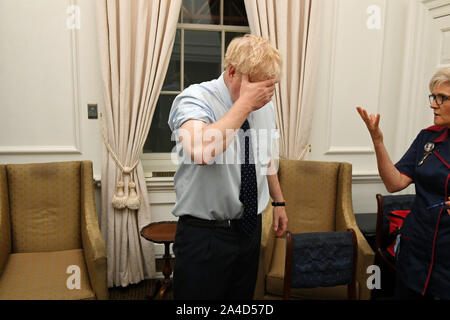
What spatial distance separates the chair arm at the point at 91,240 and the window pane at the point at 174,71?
1.04 m

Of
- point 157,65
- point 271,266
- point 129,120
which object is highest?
point 157,65

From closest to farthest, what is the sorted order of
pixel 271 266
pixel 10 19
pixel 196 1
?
pixel 271 266
pixel 10 19
pixel 196 1

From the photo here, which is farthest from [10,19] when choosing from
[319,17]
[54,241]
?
[319,17]

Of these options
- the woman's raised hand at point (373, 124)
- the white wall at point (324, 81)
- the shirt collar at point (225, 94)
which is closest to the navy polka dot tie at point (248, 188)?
the shirt collar at point (225, 94)

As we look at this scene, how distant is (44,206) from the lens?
2.47 m

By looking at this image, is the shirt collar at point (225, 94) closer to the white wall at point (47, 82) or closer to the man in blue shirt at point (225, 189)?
the man in blue shirt at point (225, 189)

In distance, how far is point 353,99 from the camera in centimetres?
315

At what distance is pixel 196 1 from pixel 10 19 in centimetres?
145

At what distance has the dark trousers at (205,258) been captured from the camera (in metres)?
1.36

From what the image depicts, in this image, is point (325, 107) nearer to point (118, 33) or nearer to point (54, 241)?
→ point (118, 33)

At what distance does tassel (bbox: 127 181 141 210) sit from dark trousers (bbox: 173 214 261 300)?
1393 mm

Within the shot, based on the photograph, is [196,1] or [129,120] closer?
[129,120]

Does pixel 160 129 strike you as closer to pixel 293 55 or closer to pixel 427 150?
pixel 293 55

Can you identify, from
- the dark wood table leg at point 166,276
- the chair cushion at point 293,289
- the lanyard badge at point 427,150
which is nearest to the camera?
the lanyard badge at point 427,150
